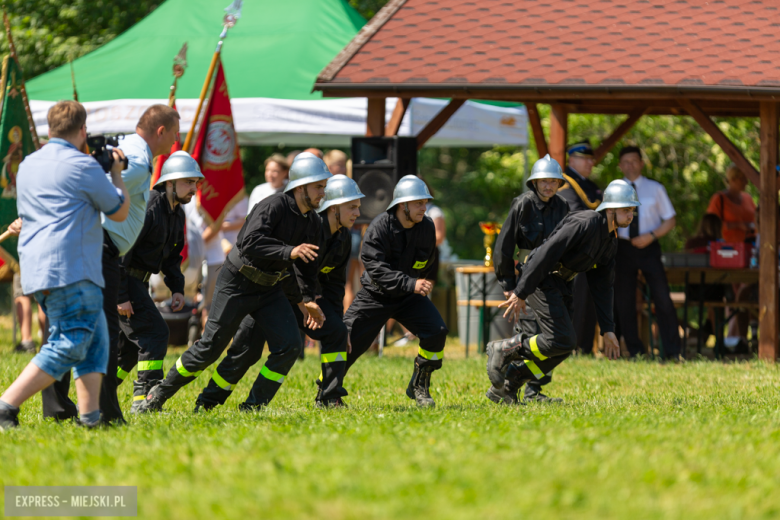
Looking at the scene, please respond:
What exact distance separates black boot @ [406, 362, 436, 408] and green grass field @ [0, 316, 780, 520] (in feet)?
1.34

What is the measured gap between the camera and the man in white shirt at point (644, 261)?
12.2 metres

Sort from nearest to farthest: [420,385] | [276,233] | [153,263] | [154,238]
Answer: [276,233]
[154,238]
[153,263]
[420,385]

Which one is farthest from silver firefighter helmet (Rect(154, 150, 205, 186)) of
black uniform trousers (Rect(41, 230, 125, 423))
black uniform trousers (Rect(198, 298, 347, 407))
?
black uniform trousers (Rect(41, 230, 125, 423))

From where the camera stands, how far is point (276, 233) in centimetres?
748

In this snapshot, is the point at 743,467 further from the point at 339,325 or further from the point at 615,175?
the point at 615,175

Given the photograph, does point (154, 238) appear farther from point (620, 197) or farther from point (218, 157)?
point (218, 157)

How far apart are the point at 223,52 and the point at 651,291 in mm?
7829

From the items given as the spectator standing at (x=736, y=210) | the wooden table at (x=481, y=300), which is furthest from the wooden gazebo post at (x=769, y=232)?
the wooden table at (x=481, y=300)

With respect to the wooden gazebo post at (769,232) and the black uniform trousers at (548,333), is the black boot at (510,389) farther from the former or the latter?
the wooden gazebo post at (769,232)

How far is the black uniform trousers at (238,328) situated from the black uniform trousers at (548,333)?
1881 mm

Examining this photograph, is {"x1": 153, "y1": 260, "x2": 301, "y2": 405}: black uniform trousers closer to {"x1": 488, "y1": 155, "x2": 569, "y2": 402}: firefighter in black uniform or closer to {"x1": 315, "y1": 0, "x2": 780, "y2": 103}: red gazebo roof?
{"x1": 488, "y1": 155, "x2": 569, "y2": 402}: firefighter in black uniform

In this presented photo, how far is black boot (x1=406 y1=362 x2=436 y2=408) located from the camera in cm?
838

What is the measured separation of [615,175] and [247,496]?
17415 millimetres

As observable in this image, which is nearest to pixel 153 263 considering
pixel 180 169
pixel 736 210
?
pixel 180 169
